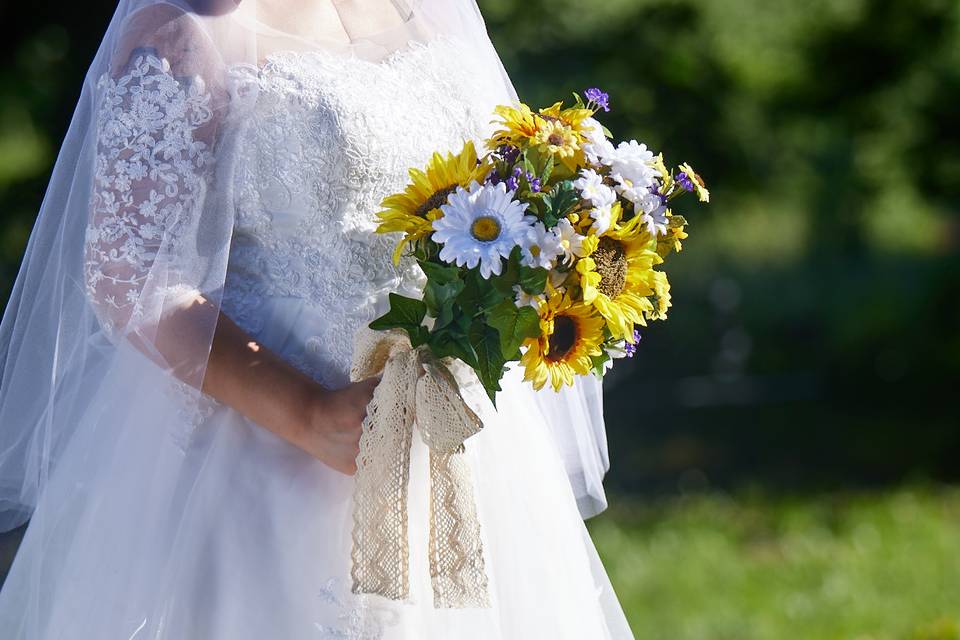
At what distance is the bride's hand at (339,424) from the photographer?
5.80 ft

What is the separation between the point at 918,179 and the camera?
25.2ft

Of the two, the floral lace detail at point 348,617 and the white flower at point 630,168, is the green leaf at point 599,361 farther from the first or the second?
the floral lace detail at point 348,617

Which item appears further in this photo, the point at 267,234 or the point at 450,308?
the point at 267,234

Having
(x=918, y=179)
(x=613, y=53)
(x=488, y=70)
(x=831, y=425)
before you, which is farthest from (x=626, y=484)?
(x=488, y=70)

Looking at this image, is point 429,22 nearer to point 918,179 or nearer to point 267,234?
point 267,234

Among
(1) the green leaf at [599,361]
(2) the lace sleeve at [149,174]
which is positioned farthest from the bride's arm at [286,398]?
(1) the green leaf at [599,361]

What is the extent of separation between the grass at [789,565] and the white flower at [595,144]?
109 inches

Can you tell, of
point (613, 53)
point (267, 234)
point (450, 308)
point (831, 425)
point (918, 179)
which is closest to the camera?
point (450, 308)

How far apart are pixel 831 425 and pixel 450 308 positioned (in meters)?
5.94

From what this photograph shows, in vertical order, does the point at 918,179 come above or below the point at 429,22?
above

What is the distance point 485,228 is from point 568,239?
118 millimetres

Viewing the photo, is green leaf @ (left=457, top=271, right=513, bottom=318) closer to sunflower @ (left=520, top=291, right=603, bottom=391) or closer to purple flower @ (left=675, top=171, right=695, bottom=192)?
sunflower @ (left=520, top=291, right=603, bottom=391)

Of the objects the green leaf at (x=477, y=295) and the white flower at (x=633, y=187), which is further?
the white flower at (x=633, y=187)

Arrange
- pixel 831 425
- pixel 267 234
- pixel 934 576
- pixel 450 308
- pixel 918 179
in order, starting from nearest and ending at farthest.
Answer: pixel 450 308 < pixel 267 234 < pixel 934 576 < pixel 831 425 < pixel 918 179
